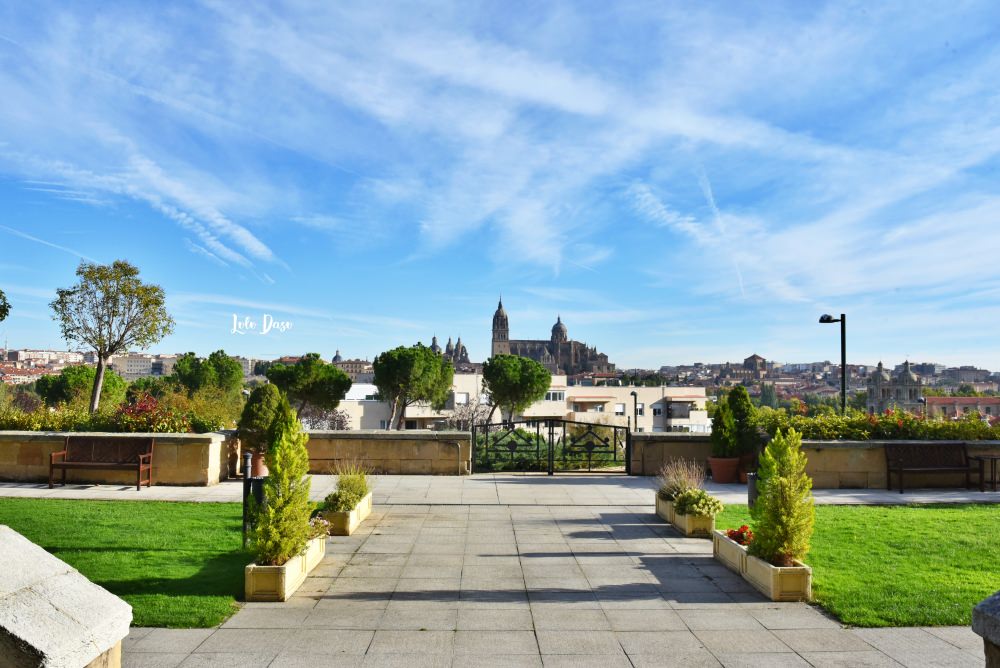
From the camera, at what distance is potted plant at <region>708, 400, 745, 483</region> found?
559 inches

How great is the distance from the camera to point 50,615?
2312 millimetres

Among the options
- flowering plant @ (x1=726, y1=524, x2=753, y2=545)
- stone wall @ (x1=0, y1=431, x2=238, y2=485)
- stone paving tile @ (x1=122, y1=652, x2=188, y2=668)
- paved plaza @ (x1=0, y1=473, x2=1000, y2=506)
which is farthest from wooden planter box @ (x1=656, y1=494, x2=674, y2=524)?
stone wall @ (x1=0, y1=431, x2=238, y2=485)

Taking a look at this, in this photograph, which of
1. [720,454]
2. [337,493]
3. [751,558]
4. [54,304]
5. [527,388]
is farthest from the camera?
[527,388]

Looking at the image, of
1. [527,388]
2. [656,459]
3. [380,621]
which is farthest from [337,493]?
[527,388]

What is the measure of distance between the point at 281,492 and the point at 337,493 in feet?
9.99

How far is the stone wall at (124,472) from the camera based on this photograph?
13117 mm

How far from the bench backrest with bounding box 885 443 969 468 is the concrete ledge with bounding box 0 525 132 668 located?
14.2 metres

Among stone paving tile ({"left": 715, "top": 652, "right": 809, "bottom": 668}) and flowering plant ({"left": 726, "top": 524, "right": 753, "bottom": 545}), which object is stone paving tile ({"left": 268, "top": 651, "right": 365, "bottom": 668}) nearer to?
stone paving tile ({"left": 715, "top": 652, "right": 809, "bottom": 668})

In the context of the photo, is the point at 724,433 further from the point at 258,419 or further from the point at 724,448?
the point at 258,419

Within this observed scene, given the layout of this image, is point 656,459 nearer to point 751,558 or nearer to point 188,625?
point 751,558

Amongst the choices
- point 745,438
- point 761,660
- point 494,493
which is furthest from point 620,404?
point 761,660

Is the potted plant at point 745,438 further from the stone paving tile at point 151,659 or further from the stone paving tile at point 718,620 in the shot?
the stone paving tile at point 151,659

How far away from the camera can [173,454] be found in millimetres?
13219

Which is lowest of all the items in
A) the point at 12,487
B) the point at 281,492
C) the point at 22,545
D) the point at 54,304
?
the point at 12,487
